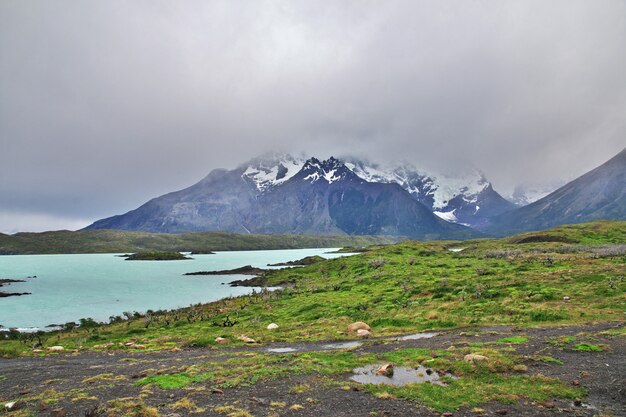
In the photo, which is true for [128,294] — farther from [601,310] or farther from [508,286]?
[601,310]

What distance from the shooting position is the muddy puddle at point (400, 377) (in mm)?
21484

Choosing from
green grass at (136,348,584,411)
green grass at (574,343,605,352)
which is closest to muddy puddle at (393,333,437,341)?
green grass at (136,348,584,411)

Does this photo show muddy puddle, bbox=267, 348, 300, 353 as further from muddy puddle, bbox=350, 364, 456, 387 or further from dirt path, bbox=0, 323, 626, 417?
muddy puddle, bbox=350, 364, 456, 387

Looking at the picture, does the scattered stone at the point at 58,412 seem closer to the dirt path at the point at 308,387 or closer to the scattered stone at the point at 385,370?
the dirt path at the point at 308,387

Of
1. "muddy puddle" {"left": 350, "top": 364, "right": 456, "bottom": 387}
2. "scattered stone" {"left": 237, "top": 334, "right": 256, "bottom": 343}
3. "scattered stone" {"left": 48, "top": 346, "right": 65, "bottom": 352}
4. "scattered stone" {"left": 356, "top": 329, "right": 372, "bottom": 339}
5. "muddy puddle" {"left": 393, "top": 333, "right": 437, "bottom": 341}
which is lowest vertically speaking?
"scattered stone" {"left": 48, "top": 346, "right": 65, "bottom": 352}

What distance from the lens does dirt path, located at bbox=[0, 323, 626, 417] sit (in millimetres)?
17438

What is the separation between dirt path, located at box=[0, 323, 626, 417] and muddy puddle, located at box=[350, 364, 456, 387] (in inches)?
53.9

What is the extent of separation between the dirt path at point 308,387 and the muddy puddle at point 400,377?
1.37m

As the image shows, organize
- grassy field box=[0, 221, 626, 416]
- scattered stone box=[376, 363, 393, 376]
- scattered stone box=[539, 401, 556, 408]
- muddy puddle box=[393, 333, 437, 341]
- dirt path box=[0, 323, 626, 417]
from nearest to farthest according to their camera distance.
Result: scattered stone box=[539, 401, 556, 408], dirt path box=[0, 323, 626, 417], grassy field box=[0, 221, 626, 416], scattered stone box=[376, 363, 393, 376], muddy puddle box=[393, 333, 437, 341]

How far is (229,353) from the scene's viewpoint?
32.2 meters

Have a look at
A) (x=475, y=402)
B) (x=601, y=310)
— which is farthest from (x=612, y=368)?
(x=601, y=310)

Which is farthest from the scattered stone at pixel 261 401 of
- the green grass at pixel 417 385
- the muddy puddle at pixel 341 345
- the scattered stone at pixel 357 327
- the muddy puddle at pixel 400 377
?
the scattered stone at pixel 357 327

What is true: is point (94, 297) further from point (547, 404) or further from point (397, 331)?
point (547, 404)

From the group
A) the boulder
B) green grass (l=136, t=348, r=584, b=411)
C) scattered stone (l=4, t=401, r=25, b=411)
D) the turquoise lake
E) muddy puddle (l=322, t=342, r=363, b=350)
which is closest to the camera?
green grass (l=136, t=348, r=584, b=411)
